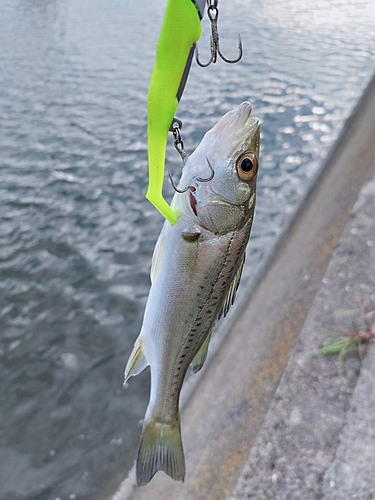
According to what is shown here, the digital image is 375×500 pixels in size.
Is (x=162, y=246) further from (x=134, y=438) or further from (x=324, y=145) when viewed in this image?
(x=324, y=145)

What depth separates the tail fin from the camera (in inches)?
71.9

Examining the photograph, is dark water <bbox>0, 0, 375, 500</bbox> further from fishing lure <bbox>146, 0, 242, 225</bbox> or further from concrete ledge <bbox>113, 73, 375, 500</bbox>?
fishing lure <bbox>146, 0, 242, 225</bbox>

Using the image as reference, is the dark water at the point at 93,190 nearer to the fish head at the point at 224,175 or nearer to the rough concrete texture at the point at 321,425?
the rough concrete texture at the point at 321,425

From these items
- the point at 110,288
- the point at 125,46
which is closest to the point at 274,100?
the point at 125,46

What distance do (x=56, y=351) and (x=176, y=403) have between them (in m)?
2.83

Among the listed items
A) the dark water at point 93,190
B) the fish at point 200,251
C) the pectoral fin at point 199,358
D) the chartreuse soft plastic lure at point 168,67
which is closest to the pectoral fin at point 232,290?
the fish at point 200,251

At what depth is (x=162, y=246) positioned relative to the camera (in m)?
1.67

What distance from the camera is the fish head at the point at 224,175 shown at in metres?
1.54

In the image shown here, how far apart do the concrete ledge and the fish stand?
4.80 ft

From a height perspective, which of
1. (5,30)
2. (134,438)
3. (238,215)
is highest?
(238,215)

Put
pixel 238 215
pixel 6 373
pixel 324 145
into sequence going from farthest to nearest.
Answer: pixel 324 145
pixel 6 373
pixel 238 215

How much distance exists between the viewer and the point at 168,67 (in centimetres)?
102

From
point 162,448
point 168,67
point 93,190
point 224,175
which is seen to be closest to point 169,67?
point 168,67

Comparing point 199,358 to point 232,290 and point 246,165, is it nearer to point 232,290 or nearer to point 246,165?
point 232,290
